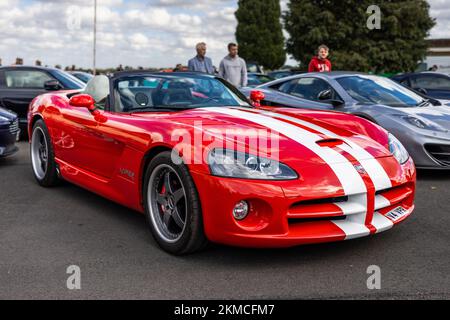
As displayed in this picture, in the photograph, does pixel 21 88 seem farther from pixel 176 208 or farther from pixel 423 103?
pixel 176 208

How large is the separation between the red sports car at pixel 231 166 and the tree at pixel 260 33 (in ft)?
142

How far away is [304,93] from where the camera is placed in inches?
308

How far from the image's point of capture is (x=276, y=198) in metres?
3.21

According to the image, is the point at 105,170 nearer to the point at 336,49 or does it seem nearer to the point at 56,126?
the point at 56,126

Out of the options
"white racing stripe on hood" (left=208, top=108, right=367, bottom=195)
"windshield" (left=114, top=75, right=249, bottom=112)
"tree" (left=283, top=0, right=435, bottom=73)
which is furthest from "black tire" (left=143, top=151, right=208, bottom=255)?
"tree" (left=283, top=0, right=435, bottom=73)

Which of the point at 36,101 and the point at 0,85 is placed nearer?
the point at 36,101

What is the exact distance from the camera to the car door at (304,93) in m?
7.50

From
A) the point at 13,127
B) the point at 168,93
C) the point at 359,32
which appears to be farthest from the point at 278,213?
the point at 359,32

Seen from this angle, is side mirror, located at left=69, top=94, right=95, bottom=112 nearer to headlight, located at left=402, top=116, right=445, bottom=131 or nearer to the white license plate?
the white license plate

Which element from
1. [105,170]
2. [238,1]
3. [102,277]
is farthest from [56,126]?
[238,1]

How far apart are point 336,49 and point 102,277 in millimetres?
27997

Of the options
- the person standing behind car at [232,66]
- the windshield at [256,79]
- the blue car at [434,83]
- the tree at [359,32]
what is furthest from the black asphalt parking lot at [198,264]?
the tree at [359,32]

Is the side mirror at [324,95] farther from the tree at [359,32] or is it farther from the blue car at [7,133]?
the tree at [359,32]

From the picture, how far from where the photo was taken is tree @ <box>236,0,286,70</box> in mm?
47500
